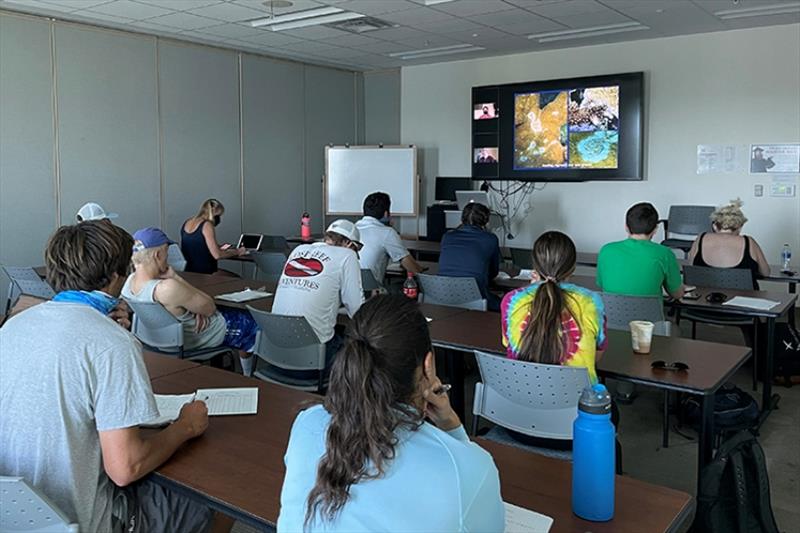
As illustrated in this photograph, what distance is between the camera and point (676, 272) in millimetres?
4148

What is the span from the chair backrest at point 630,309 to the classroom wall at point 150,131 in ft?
17.8

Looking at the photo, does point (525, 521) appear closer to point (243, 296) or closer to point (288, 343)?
point (288, 343)

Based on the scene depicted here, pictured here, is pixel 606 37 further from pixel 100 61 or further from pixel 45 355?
pixel 45 355

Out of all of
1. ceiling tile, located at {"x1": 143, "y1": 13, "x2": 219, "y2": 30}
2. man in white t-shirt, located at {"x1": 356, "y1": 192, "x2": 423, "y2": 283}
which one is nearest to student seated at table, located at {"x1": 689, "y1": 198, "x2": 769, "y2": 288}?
man in white t-shirt, located at {"x1": 356, "y1": 192, "x2": 423, "y2": 283}

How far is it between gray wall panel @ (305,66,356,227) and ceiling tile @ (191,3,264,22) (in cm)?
276

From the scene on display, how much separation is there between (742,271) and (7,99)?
638 centimetres

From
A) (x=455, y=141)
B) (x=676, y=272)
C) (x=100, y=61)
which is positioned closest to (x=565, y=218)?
(x=455, y=141)

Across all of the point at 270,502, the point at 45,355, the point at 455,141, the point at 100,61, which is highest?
the point at 100,61

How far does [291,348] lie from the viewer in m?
3.52

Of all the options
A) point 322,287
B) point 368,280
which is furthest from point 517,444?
point 368,280

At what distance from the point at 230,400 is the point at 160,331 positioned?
5.76ft

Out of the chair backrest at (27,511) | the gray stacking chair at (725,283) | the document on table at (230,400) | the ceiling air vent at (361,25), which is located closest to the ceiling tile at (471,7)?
the ceiling air vent at (361,25)

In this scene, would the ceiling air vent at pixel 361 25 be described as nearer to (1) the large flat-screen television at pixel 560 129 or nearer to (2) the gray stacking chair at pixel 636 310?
(1) the large flat-screen television at pixel 560 129

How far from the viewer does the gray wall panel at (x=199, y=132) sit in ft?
25.6
